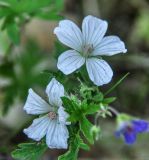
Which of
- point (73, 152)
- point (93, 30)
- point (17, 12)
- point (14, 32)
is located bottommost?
point (73, 152)

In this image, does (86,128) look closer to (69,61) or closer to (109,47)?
(69,61)

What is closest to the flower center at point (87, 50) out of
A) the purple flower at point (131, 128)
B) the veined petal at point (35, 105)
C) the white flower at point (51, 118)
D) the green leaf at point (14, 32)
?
the white flower at point (51, 118)

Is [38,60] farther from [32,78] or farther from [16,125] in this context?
[16,125]

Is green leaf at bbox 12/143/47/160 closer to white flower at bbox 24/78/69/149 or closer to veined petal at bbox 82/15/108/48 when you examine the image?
white flower at bbox 24/78/69/149

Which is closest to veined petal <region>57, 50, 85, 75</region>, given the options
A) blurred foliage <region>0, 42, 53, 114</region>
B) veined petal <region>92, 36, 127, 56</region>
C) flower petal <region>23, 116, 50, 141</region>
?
veined petal <region>92, 36, 127, 56</region>

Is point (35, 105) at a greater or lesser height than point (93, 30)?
lesser

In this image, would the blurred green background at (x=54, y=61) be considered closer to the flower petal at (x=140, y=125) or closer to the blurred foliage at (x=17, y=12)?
the blurred foliage at (x=17, y=12)

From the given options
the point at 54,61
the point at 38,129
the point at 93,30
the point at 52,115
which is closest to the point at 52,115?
the point at 52,115
